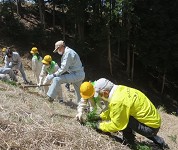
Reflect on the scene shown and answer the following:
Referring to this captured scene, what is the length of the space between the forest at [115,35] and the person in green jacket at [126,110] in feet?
58.0

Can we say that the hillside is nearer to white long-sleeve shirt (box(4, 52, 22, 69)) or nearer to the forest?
white long-sleeve shirt (box(4, 52, 22, 69))

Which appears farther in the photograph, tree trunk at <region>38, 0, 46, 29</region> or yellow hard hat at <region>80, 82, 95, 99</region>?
tree trunk at <region>38, 0, 46, 29</region>

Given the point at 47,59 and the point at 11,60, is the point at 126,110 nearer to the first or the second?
the point at 47,59

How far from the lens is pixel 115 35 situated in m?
25.2

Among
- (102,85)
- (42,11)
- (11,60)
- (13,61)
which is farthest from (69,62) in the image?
(42,11)

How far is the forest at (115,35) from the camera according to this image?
24.4 meters

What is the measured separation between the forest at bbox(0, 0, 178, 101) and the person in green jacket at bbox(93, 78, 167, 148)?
58.0 feet

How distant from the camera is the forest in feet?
80.0

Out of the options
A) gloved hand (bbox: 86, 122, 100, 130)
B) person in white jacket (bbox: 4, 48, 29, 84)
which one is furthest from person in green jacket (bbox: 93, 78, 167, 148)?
person in white jacket (bbox: 4, 48, 29, 84)

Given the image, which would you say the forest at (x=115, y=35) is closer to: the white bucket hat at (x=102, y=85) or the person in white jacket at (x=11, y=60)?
the person in white jacket at (x=11, y=60)

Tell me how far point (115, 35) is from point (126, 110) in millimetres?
19124

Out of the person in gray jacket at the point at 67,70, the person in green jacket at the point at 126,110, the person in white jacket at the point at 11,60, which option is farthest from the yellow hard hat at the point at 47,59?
the person in green jacket at the point at 126,110

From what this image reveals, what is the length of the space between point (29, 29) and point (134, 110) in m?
21.3

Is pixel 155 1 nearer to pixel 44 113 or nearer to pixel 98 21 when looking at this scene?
pixel 98 21
